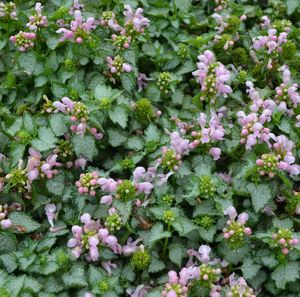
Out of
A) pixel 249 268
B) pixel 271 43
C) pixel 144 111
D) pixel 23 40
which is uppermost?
pixel 23 40

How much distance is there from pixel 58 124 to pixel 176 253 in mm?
905

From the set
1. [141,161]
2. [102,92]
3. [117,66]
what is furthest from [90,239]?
[117,66]

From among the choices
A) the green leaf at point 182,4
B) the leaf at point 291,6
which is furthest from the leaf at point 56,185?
the leaf at point 291,6

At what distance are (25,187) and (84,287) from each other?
58cm

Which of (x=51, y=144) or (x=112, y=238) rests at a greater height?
(x=51, y=144)

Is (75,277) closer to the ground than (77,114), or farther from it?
closer to the ground

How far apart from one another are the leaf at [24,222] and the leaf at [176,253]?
0.65m

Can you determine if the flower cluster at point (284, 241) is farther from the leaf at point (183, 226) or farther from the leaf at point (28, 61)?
the leaf at point (28, 61)

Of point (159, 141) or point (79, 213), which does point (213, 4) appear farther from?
point (79, 213)

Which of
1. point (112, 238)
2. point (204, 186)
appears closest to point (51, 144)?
point (112, 238)

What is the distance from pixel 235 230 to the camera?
2410 millimetres

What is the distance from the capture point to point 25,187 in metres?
2.59

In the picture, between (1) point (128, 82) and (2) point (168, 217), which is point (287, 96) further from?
(2) point (168, 217)

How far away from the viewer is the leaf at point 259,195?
252 centimetres
